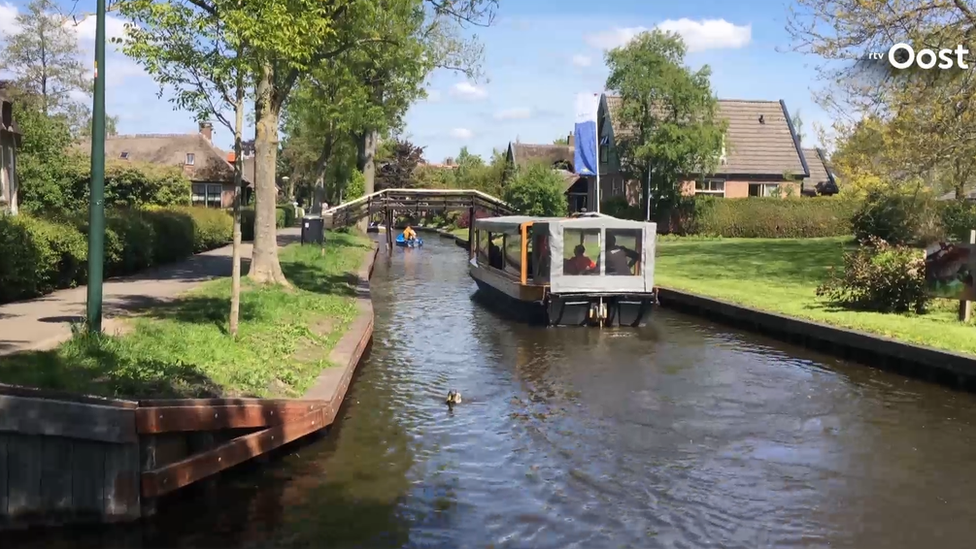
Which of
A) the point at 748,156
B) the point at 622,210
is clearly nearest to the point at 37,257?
the point at 622,210

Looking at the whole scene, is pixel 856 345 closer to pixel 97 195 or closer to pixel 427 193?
pixel 97 195

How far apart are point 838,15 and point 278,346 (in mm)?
17652

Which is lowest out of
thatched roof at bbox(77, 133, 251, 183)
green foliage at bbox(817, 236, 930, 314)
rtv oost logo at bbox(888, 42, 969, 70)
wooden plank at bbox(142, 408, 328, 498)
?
wooden plank at bbox(142, 408, 328, 498)

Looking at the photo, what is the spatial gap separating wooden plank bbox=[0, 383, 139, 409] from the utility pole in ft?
10.1

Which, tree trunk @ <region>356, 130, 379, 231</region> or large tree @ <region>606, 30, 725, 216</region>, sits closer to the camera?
large tree @ <region>606, 30, 725, 216</region>

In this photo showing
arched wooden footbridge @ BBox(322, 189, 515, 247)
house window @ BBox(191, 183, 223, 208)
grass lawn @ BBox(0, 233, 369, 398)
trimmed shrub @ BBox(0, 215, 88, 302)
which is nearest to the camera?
grass lawn @ BBox(0, 233, 369, 398)

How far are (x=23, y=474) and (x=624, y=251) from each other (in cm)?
1617

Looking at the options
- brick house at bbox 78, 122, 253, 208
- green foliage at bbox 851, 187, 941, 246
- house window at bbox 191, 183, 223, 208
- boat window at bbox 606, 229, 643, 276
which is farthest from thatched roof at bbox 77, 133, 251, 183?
boat window at bbox 606, 229, 643, 276

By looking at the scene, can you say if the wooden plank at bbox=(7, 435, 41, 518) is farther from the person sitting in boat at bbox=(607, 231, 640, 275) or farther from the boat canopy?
the person sitting in boat at bbox=(607, 231, 640, 275)

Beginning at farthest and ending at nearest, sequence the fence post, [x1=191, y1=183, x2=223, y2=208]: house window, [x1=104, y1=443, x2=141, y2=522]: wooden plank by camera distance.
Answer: [x1=191, y1=183, x2=223, y2=208]: house window
the fence post
[x1=104, y1=443, x2=141, y2=522]: wooden plank

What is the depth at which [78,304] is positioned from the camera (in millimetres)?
14664

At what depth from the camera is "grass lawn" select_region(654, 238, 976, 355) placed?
16.0 meters

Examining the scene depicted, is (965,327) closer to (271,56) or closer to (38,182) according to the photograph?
(271,56)

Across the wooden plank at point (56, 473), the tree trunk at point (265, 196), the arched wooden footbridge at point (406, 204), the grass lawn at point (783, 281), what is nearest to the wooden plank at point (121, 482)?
the wooden plank at point (56, 473)
